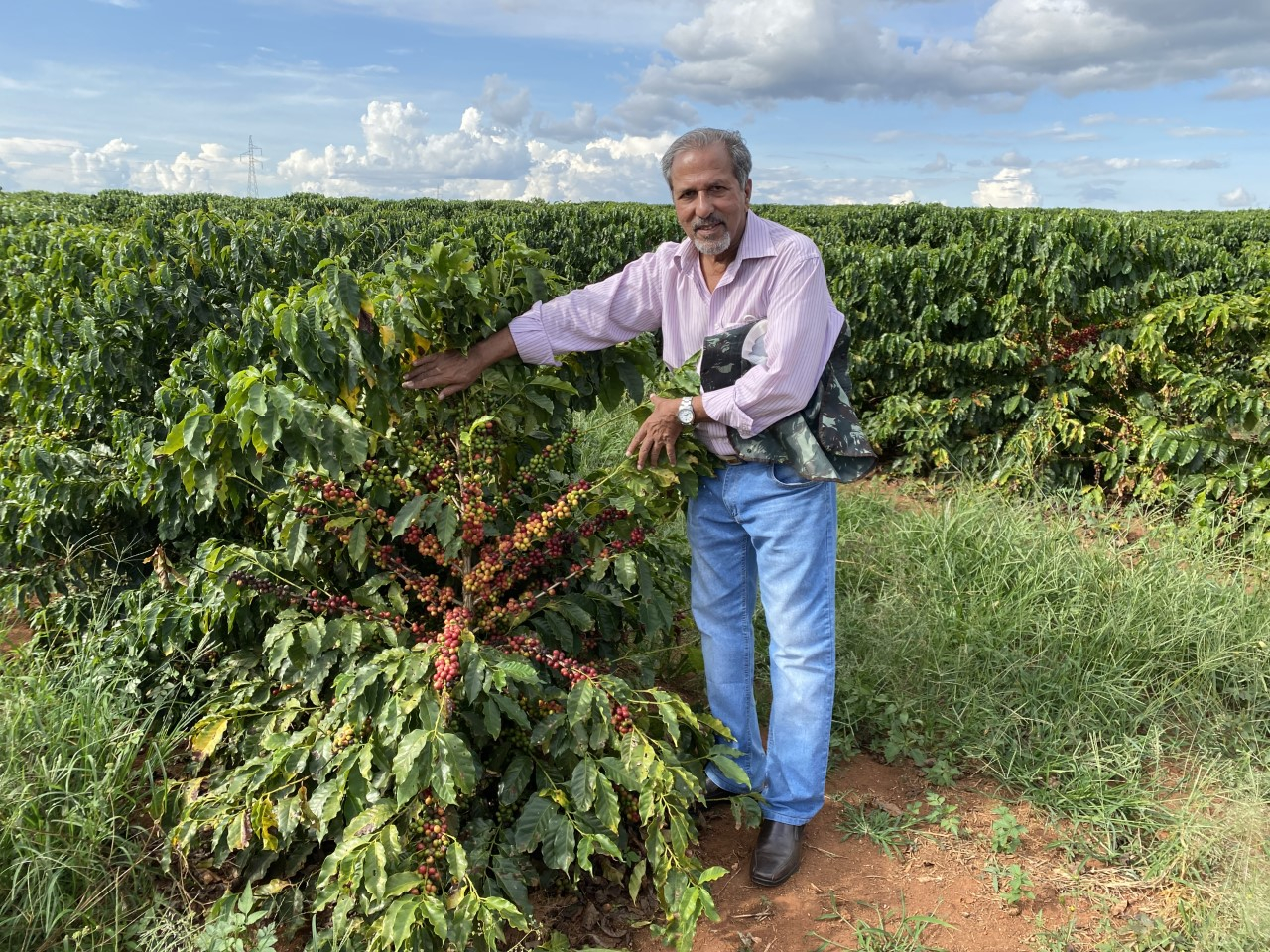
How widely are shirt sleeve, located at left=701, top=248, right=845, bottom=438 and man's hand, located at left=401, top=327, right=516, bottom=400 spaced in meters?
0.60

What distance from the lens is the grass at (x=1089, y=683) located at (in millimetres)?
2932

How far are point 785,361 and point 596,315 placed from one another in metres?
0.59

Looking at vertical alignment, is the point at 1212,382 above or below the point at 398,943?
above

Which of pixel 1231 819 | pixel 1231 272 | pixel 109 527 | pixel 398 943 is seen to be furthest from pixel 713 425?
pixel 1231 272

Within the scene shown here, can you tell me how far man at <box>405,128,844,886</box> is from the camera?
2436mm

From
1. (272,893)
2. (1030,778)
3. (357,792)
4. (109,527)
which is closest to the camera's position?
(357,792)

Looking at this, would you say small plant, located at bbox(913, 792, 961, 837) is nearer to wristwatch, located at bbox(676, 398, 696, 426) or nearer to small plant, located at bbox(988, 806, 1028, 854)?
small plant, located at bbox(988, 806, 1028, 854)

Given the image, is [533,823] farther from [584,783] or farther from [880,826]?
[880,826]

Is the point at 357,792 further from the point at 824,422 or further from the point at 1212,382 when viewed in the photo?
the point at 1212,382

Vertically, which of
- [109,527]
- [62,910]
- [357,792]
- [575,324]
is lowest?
[62,910]

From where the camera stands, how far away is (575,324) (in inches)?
103

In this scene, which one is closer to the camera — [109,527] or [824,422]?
[824,422]

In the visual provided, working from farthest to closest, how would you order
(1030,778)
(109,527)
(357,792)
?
(109,527) → (1030,778) → (357,792)

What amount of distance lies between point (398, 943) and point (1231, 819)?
8.50 ft
